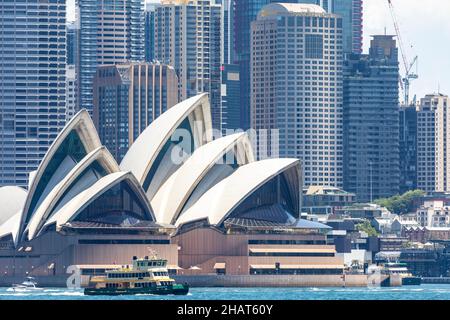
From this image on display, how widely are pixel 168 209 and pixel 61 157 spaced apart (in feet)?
28.6

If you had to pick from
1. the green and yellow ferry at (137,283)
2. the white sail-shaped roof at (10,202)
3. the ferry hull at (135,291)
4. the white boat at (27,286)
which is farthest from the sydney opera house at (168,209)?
the ferry hull at (135,291)

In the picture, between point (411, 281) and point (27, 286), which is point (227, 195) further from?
point (411, 281)

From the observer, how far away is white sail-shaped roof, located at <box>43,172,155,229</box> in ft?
369

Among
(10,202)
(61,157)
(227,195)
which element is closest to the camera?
(61,157)

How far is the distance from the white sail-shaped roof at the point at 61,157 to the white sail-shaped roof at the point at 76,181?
1365 mm

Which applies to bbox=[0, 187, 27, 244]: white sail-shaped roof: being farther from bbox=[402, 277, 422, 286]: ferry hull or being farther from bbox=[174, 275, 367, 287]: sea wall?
bbox=[402, 277, 422, 286]: ferry hull

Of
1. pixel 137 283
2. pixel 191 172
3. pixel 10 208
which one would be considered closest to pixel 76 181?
pixel 191 172

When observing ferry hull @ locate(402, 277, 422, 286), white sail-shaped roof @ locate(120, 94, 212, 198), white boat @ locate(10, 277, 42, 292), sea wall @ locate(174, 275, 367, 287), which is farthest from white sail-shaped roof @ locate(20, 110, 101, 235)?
ferry hull @ locate(402, 277, 422, 286)

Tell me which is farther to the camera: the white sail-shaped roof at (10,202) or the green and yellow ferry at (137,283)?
the white sail-shaped roof at (10,202)

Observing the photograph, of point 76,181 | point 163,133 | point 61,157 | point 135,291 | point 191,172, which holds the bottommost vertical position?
point 135,291

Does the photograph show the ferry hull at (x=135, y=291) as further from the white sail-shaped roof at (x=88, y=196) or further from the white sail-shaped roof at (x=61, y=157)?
the white sail-shaped roof at (x=61, y=157)

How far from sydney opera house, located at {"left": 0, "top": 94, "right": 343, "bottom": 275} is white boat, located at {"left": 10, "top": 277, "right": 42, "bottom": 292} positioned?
151cm

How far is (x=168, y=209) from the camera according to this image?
119m

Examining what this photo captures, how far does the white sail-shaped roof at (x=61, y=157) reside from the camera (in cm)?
11638
